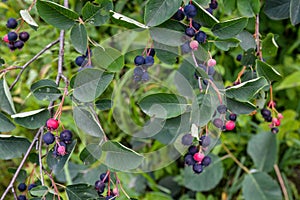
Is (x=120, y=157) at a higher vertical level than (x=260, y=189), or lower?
higher

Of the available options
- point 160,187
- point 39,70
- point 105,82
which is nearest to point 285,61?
point 160,187

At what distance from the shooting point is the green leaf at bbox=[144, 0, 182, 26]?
1.79 feet

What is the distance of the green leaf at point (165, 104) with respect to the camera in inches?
22.4

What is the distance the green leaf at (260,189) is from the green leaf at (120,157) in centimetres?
77

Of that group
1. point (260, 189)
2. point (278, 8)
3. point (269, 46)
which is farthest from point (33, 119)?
point (260, 189)

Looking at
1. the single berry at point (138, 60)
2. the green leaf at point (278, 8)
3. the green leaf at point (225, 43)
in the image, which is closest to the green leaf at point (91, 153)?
the single berry at point (138, 60)

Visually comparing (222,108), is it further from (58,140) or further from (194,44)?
(58,140)

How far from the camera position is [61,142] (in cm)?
60

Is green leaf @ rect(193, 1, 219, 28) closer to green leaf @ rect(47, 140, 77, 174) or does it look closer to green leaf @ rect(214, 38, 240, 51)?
green leaf @ rect(214, 38, 240, 51)

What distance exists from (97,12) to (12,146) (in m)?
0.23

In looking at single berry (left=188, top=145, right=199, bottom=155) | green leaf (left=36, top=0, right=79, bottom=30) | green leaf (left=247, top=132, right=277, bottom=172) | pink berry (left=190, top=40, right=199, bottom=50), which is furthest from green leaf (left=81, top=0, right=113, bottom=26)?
Result: green leaf (left=247, top=132, right=277, bottom=172)

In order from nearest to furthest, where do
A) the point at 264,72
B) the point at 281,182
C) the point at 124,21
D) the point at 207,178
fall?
the point at 124,21 → the point at 264,72 → the point at 207,178 → the point at 281,182

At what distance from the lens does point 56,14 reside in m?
0.56

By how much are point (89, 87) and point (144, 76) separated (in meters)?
0.08
